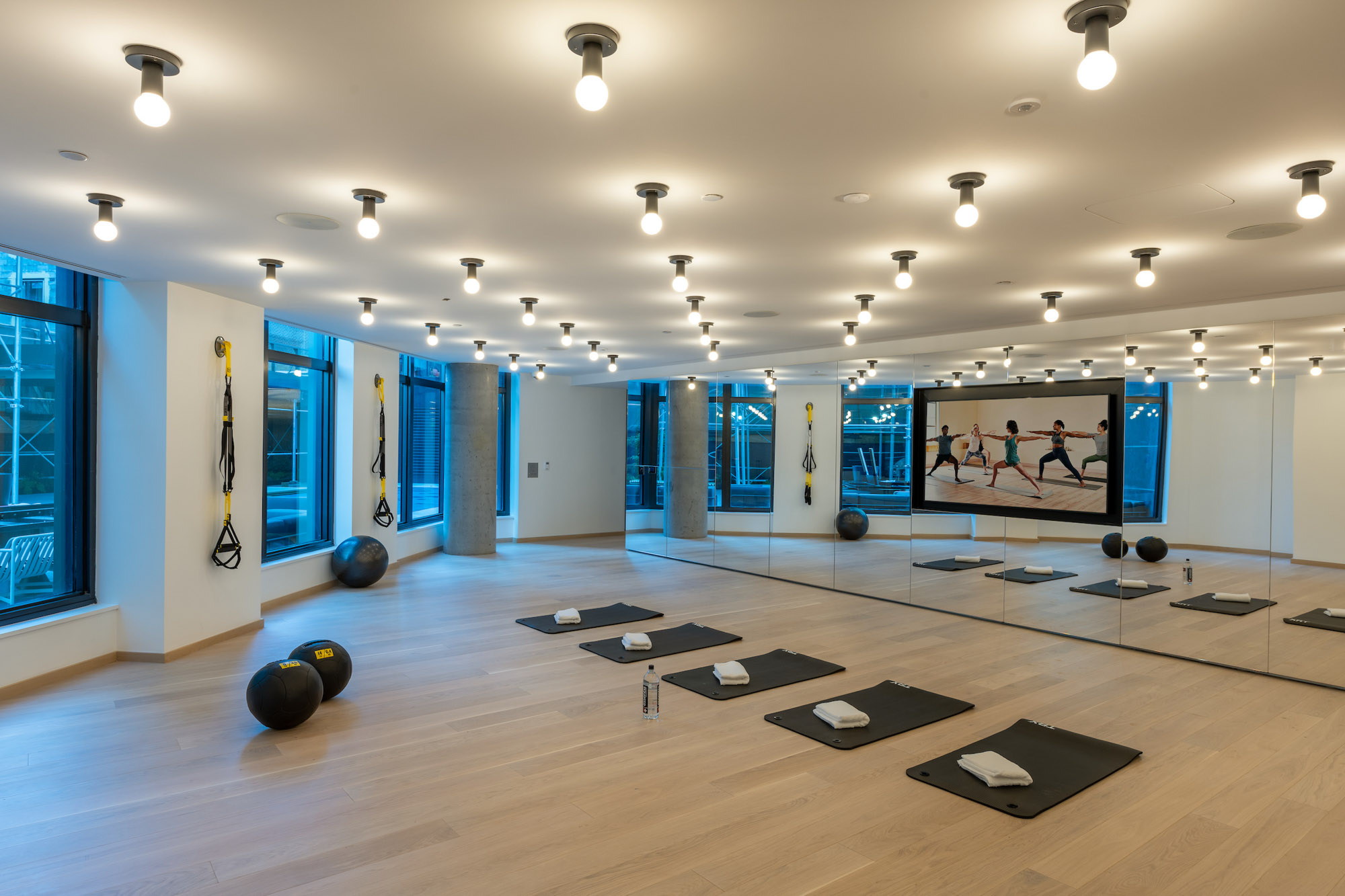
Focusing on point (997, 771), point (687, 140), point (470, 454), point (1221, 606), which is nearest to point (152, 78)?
point (687, 140)

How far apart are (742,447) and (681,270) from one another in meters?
4.55

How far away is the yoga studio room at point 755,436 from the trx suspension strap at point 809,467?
0.10 feet

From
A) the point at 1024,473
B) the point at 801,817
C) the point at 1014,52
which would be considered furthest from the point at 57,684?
the point at 1024,473

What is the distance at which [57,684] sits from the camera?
4.78 m

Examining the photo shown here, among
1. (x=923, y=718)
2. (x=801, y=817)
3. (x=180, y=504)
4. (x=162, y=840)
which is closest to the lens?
(x=162, y=840)

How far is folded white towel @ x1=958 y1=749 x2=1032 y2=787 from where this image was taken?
3428 mm

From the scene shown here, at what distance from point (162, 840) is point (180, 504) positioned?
3.12 metres

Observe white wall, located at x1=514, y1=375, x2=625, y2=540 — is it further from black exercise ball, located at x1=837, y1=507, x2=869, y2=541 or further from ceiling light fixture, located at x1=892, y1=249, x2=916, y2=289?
ceiling light fixture, located at x1=892, y1=249, x2=916, y2=289

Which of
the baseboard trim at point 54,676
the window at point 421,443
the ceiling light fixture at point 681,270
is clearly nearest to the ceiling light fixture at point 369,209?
the ceiling light fixture at point 681,270

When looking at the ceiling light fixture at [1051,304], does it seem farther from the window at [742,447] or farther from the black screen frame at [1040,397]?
the window at [742,447]

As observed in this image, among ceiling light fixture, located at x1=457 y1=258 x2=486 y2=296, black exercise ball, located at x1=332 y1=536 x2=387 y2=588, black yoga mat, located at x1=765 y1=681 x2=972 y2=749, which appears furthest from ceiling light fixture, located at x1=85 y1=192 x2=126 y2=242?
black exercise ball, located at x1=332 y1=536 x2=387 y2=588

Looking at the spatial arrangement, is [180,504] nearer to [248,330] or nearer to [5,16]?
[248,330]

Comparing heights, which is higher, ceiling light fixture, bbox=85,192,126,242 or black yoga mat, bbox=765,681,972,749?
ceiling light fixture, bbox=85,192,126,242

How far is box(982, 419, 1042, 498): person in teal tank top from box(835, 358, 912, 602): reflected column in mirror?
91cm
